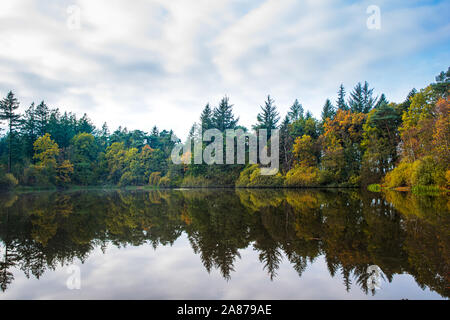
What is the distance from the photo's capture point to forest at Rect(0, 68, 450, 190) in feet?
69.6

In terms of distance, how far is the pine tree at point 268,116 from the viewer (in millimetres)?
42625

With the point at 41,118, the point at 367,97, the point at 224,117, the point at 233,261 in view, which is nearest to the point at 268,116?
the point at 224,117

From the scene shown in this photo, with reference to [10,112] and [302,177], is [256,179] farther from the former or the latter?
[10,112]

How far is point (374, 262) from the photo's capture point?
357 centimetres

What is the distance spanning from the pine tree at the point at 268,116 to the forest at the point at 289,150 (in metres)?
0.16

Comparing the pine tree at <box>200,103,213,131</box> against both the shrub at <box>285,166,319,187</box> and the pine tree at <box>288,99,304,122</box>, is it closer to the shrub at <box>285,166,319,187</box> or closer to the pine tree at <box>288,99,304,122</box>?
the pine tree at <box>288,99,304,122</box>

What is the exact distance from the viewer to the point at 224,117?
4762cm

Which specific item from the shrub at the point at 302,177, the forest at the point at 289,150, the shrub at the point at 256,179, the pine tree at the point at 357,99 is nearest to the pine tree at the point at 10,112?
the forest at the point at 289,150

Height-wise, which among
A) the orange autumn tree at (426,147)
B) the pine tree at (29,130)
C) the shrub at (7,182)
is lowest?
the shrub at (7,182)

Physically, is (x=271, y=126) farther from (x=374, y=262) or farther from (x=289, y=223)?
(x=374, y=262)

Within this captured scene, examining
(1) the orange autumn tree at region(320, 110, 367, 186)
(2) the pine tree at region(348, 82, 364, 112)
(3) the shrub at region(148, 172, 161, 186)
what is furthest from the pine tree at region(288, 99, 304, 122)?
(3) the shrub at region(148, 172, 161, 186)

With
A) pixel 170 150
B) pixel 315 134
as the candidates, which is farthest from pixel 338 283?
pixel 170 150

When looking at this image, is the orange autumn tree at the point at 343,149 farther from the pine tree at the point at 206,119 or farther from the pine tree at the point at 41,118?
the pine tree at the point at 41,118

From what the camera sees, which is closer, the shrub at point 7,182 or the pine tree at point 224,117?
the shrub at point 7,182
